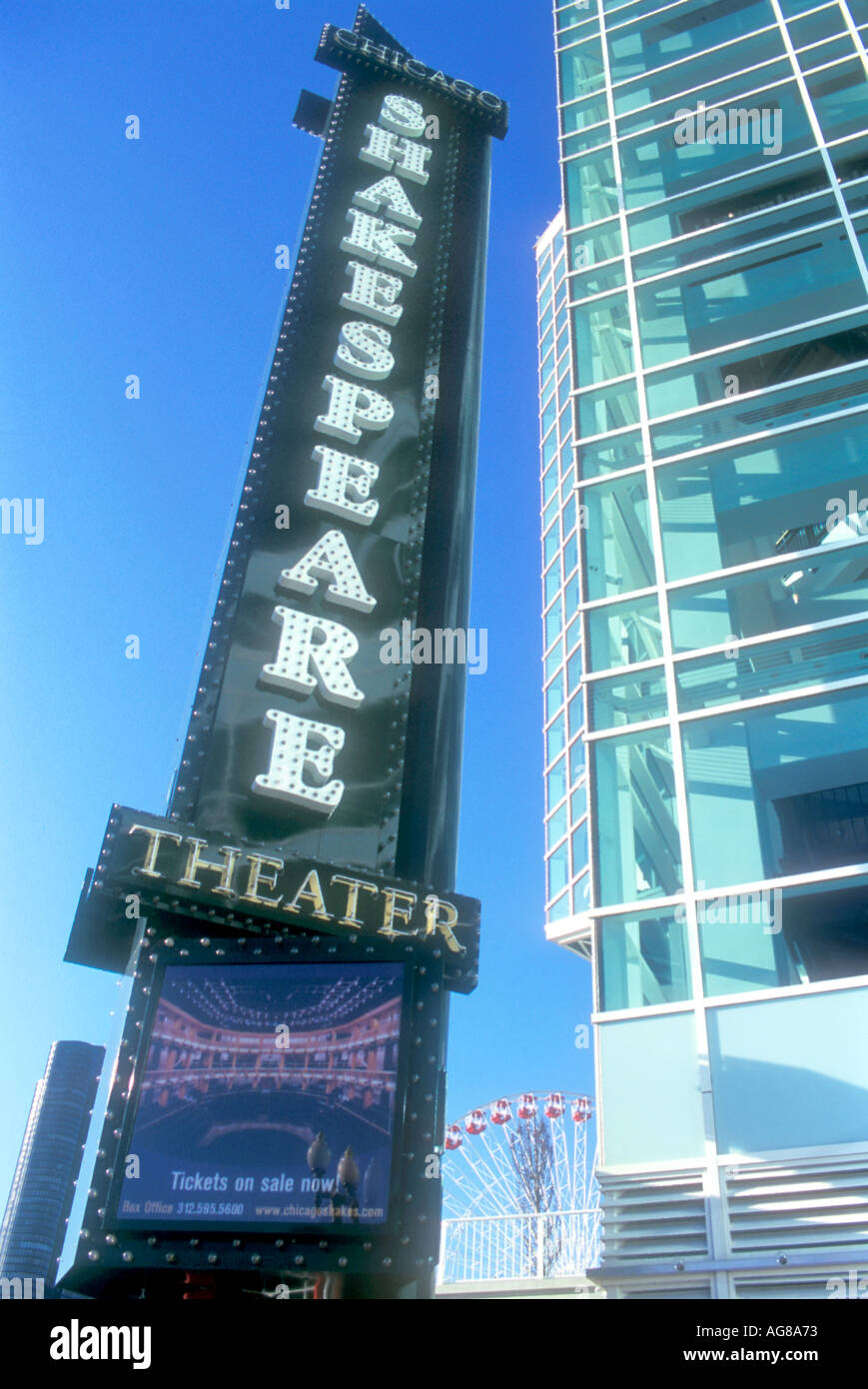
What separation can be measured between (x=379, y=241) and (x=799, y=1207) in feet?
49.8

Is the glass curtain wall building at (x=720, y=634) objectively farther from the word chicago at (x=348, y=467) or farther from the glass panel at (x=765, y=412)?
the word chicago at (x=348, y=467)

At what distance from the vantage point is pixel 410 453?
48.9 ft

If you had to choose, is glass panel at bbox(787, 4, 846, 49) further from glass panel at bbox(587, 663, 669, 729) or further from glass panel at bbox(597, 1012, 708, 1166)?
glass panel at bbox(597, 1012, 708, 1166)

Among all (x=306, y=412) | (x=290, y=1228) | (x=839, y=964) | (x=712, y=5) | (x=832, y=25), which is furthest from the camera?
(x=712, y=5)

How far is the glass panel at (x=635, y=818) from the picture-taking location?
39.2ft

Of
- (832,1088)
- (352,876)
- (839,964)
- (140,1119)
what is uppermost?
(839,964)

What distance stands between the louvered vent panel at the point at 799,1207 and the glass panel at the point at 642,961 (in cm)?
194

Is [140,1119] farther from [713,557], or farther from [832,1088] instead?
[713,557]

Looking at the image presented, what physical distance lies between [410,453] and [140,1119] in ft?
31.5

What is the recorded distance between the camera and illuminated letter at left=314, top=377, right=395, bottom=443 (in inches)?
569

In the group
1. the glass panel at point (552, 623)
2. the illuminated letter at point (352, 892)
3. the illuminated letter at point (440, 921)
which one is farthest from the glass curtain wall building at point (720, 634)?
the glass panel at point (552, 623)

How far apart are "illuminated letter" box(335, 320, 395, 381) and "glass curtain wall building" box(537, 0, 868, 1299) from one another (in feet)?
11.6

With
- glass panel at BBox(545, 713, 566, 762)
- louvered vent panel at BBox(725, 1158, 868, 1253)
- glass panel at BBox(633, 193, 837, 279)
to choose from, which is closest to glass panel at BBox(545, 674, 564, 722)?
glass panel at BBox(545, 713, 566, 762)
